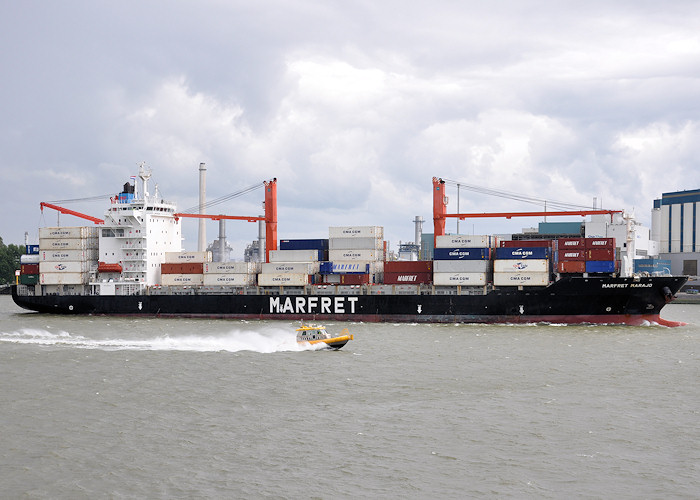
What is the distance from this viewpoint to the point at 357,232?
2067 inches

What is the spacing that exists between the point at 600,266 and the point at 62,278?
42336 mm

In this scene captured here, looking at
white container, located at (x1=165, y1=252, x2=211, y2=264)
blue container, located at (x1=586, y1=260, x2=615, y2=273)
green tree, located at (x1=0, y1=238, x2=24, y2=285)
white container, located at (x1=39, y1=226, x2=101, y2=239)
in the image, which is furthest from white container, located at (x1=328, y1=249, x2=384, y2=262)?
green tree, located at (x1=0, y1=238, x2=24, y2=285)

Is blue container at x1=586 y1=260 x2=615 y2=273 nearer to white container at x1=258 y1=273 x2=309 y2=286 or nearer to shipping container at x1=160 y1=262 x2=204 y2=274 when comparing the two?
white container at x1=258 y1=273 x2=309 y2=286

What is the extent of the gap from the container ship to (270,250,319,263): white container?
0.08 metres

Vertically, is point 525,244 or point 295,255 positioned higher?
point 525,244

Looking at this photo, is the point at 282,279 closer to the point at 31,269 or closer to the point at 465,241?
the point at 465,241

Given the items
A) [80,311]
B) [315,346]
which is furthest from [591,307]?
[80,311]

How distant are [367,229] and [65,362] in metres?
26.3

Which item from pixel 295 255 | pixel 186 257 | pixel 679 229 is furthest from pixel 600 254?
pixel 679 229

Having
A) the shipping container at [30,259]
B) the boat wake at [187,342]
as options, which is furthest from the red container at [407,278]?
the shipping container at [30,259]

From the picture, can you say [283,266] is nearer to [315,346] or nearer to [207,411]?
[315,346]

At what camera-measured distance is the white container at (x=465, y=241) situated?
4972 centimetres

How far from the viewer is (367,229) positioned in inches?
2060

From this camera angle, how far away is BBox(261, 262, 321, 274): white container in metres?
51.7
